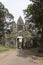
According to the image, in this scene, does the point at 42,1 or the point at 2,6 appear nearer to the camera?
the point at 42,1

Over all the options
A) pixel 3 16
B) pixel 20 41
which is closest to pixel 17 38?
pixel 20 41

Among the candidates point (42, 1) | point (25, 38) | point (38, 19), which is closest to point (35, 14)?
point (38, 19)

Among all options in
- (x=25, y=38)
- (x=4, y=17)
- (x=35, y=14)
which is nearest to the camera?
(x=35, y=14)

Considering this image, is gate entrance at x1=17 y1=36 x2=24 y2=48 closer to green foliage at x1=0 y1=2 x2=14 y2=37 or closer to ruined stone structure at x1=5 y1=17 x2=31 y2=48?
ruined stone structure at x1=5 y1=17 x2=31 y2=48

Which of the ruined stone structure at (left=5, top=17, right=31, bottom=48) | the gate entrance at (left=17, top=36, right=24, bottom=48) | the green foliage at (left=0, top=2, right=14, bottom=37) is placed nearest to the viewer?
the gate entrance at (left=17, top=36, right=24, bottom=48)

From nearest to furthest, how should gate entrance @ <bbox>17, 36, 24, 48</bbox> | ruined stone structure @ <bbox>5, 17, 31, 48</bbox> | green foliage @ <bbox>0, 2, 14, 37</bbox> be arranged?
gate entrance @ <bbox>17, 36, 24, 48</bbox>
ruined stone structure @ <bbox>5, 17, 31, 48</bbox>
green foliage @ <bbox>0, 2, 14, 37</bbox>

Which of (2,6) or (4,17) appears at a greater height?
(2,6)

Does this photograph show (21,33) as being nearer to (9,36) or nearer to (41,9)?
(9,36)

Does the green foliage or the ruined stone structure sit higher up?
the green foliage

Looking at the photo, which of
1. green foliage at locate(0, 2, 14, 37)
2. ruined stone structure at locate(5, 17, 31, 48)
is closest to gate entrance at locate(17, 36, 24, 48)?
ruined stone structure at locate(5, 17, 31, 48)

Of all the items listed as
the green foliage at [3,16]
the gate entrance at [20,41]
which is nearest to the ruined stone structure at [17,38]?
the gate entrance at [20,41]

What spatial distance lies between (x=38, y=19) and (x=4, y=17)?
24352 mm

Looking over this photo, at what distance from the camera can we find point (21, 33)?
45219 millimetres

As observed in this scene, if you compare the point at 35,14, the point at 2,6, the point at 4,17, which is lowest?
the point at 35,14
